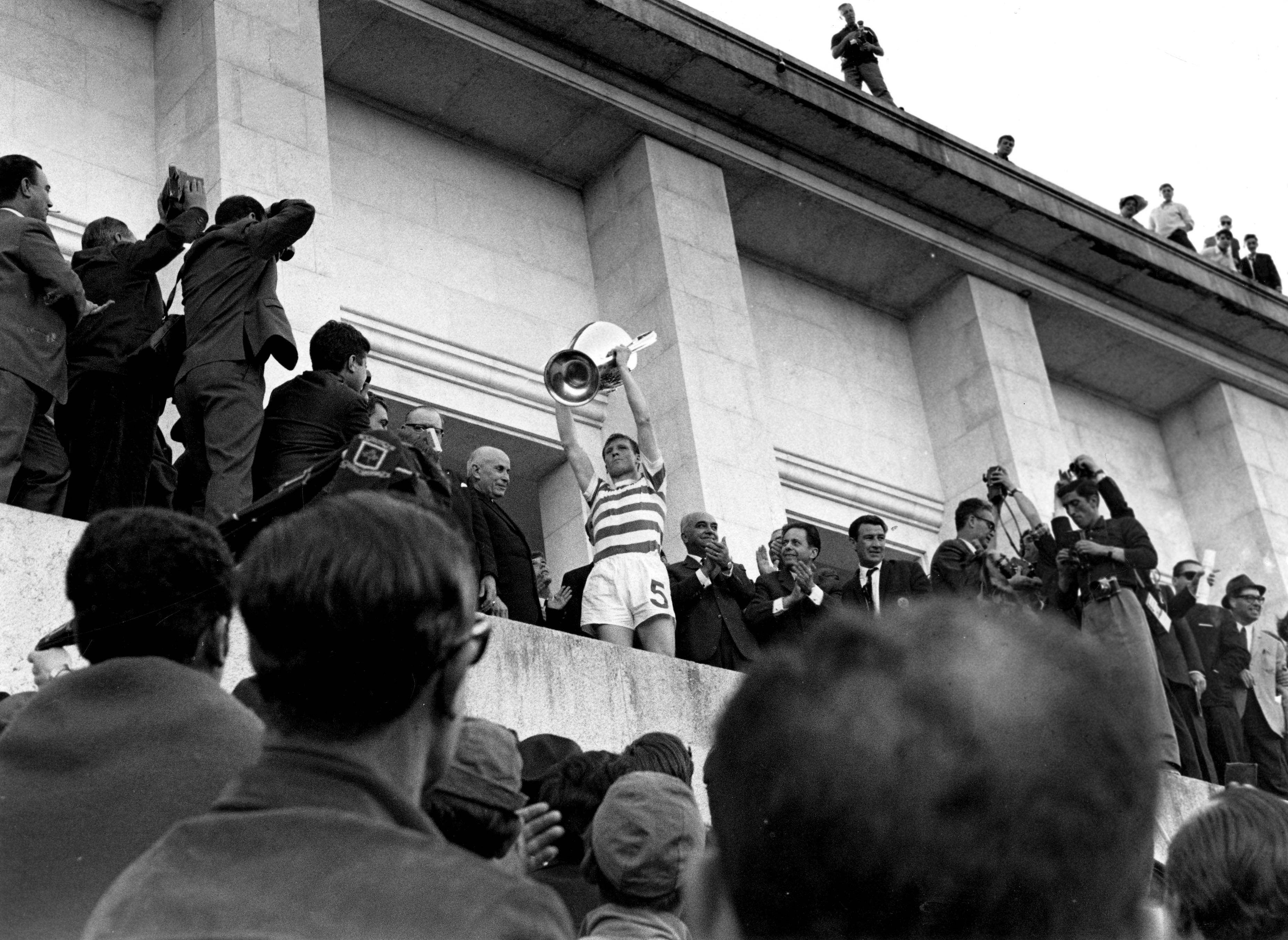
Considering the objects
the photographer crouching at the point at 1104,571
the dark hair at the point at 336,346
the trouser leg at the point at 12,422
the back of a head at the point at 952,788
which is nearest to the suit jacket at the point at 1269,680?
the photographer crouching at the point at 1104,571

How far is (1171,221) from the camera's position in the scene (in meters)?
20.8

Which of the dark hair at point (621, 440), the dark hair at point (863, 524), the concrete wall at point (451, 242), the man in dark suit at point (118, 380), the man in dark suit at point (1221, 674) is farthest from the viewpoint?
the concrete wall at point (451, 242)

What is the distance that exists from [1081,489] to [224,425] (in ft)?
19.2

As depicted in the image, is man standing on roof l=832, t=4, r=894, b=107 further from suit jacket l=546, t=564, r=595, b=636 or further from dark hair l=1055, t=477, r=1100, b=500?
suit jacket l=546, t=564, r=595, b=636

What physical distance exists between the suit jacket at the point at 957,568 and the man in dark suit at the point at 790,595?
3.12ft

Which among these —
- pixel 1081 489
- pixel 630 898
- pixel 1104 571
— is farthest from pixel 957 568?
pixel 630 898

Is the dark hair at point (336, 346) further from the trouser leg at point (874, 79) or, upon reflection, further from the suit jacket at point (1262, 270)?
the suit jacket at point (1262, 270)

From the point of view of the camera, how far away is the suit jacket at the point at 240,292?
24.4ft

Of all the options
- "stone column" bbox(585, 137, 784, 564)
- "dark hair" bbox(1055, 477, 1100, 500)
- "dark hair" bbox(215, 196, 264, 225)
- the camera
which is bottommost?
"dark hair" bbox(1055, 477, 1100, 500)

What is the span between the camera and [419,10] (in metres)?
13.0

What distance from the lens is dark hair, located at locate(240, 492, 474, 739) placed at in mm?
1854

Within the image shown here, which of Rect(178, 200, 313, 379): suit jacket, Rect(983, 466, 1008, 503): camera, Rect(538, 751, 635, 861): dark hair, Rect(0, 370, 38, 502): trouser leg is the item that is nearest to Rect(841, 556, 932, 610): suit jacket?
Rect(983, 466, 1008, 503): camera

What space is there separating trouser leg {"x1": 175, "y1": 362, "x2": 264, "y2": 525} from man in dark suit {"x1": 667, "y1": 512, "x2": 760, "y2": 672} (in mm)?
2624

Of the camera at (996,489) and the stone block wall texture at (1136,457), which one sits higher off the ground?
the stone block wall texture at (1136,457)
